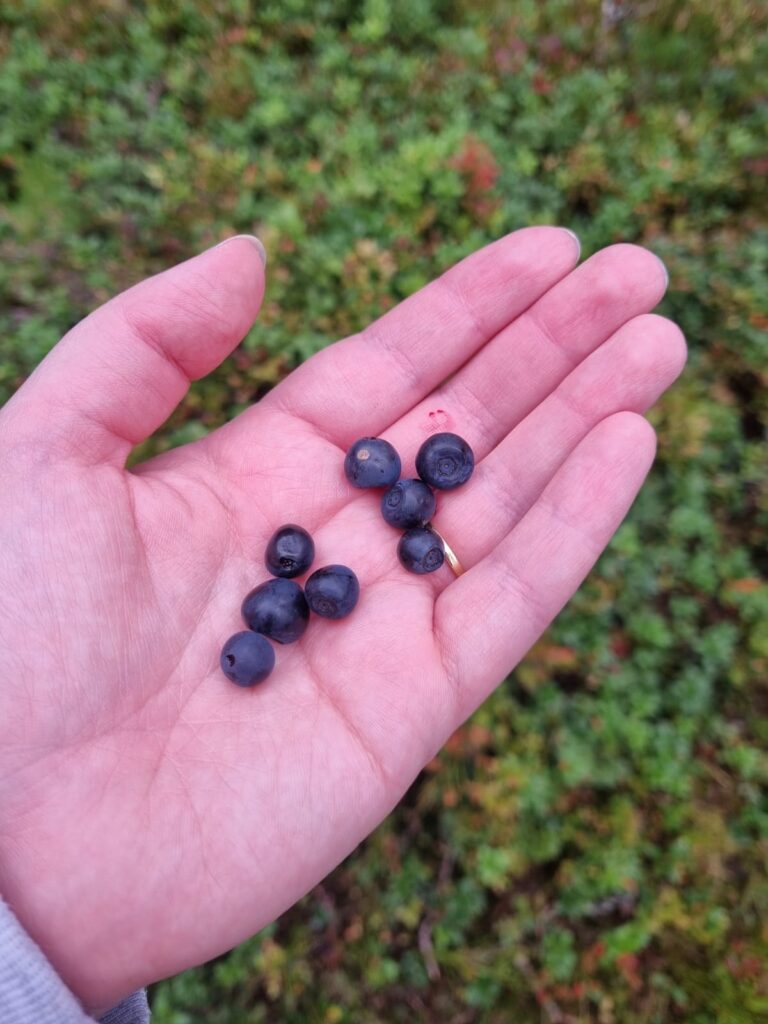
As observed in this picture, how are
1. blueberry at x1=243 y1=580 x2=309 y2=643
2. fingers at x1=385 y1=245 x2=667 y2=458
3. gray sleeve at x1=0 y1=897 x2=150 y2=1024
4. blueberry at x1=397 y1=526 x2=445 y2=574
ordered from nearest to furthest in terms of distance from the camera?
1. gray sleeve at x1=0 y1=897 x2=150 y2=1024
2. blueberry at x1=243 y1=580 x2=309 y2=643
3. blueberry at x1=397 y1=526 x2=445 y2=574
4. fingers at x1=385 y1=245 x2=667 y2=458

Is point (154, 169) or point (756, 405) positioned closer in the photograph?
point (756, 405)

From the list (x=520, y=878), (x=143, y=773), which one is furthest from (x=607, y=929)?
(x=143, y=773)

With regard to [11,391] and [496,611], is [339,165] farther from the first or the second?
[496,611]

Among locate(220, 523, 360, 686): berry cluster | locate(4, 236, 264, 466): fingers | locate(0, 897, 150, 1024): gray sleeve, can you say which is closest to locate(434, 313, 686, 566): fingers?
locate(220, 523, 360, 686): berry cluster

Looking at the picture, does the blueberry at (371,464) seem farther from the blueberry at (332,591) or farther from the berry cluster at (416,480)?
the blueberry at (332,591)

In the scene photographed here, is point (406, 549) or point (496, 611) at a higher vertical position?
point (406, 549)

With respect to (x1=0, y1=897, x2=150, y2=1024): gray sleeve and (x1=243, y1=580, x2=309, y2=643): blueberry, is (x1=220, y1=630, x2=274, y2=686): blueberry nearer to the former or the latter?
(x1=243, y1=580, x2=309, y2=643): blueberry
